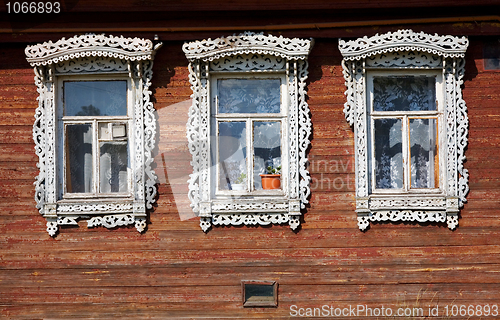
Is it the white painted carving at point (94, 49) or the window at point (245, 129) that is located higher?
the white painted carving at point (94, 49)

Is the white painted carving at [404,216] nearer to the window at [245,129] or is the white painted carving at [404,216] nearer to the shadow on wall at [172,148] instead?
the window at [245,129]

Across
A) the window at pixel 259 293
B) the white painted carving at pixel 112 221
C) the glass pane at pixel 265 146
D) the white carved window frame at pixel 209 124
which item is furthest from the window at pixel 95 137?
the window at pixel 259 293

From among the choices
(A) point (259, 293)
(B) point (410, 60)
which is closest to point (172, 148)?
(A) point (259, 293)

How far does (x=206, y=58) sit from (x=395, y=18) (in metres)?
2.01

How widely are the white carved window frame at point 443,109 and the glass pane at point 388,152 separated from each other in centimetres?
18

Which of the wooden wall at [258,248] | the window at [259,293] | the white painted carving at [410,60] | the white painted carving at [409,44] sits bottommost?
the window at [259,293]

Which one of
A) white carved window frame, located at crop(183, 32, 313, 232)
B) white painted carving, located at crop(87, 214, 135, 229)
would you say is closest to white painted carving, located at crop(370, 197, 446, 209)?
white carved window frame, located at crop(183, 32, 313, 232)

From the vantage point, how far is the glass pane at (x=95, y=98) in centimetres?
502

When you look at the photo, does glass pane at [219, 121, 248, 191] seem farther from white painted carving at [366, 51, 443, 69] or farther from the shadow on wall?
white painted carving at [366, 51, 443, 69]

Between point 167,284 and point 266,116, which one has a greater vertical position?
point 266,116

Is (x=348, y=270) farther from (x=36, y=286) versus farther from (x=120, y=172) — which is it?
(x=36, y=286)

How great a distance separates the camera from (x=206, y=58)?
4.82 metres

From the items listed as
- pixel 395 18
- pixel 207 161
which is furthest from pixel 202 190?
pixel 395 18

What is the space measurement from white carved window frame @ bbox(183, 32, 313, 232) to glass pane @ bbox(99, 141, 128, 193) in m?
0.73
